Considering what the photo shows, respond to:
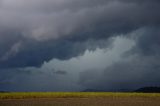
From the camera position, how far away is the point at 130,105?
64.8 metres

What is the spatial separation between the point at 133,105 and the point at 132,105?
0.59 ft

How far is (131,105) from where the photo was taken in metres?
64.9

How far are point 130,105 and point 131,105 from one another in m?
0.23

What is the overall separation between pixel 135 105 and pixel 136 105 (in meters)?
0.20

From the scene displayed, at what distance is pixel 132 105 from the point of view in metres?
65.0

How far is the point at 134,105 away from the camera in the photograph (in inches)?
2557

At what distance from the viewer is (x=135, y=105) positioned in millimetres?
65000

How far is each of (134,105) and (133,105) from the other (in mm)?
182

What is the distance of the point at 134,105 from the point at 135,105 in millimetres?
199

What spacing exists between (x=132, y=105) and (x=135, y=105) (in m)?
0.54

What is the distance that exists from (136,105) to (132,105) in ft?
2.40

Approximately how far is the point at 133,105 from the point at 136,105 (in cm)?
55

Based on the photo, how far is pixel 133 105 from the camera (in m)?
65.0
